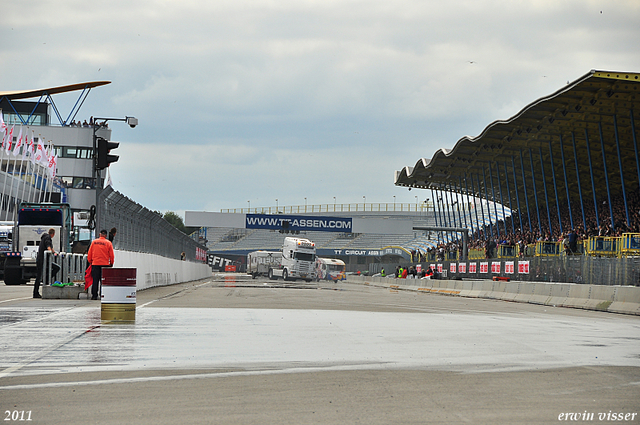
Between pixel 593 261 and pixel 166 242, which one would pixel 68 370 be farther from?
pixel 166 242

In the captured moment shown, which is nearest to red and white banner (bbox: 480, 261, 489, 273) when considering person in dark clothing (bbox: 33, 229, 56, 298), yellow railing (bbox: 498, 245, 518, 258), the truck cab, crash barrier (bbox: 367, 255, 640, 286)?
crash barrier (bbox: 367, 255, 640, 286)

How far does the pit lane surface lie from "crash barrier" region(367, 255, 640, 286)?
1151 cm

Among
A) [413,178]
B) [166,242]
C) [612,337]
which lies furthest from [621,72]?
[413,178]

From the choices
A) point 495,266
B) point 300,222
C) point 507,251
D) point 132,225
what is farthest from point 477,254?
point 300,222

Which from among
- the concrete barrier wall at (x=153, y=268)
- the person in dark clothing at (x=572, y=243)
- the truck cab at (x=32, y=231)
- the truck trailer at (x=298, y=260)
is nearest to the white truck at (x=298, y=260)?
the truck trailer at (x=298, y=260)

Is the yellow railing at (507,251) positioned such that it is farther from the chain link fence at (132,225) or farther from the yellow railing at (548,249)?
the chain link fence at (132,225)

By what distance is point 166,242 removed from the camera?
36688 mm

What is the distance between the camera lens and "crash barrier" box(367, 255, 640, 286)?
2358 centimetres

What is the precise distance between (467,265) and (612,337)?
32763mm

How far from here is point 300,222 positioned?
88.6 meters

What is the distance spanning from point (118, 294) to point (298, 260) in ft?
165

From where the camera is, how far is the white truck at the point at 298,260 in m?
62.6

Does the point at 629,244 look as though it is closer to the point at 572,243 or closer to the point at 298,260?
the point at 572,243

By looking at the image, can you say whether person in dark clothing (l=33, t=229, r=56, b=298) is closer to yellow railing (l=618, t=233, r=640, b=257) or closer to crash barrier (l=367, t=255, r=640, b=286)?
crash barrier (l=367, t=255, r=640, b=286)
